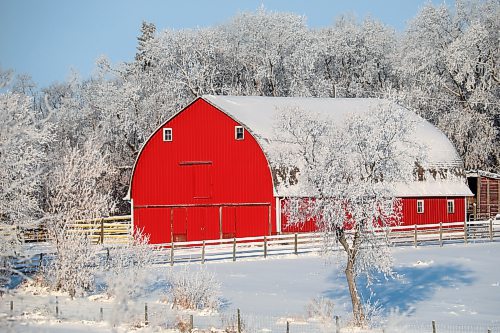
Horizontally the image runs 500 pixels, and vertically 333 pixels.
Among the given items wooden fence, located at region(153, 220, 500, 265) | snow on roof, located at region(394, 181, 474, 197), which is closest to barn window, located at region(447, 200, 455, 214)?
snow on roof, located at region(394, 181, 474, 197)

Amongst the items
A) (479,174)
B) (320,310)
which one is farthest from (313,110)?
(320,310)

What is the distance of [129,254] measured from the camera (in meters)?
26.5

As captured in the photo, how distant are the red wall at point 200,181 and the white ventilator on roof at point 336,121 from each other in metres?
1.00

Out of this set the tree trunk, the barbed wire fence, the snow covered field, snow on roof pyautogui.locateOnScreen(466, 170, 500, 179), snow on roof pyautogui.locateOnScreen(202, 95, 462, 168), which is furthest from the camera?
snow on roof pyautogui.locateOnScreen(466, 170, 500, 179)

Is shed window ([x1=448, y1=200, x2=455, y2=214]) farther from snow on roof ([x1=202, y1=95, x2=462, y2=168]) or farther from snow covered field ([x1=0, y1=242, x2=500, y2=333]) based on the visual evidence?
snow covered field ([x1=0, y1=242, x2=500, y2=333])

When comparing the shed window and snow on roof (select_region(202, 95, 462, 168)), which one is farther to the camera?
the shed window

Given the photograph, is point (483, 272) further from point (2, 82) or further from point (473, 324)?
point (2, 82)

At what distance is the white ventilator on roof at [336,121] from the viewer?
141 ft

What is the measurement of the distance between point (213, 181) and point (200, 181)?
729mm

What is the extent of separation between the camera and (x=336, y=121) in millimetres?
43469

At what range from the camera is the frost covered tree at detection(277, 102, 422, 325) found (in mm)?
22391

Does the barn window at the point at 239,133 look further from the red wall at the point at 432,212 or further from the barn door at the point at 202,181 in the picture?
the red wall at the point at 432,212

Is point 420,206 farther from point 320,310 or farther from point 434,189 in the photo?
point 320,310

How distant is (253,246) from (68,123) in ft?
91.2
